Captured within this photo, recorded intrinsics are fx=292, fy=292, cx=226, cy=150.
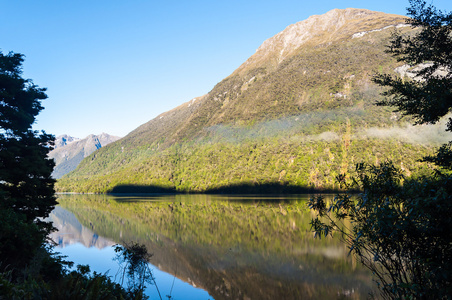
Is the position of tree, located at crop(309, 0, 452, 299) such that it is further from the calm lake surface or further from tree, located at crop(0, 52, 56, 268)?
tree, located at crop(0, 52, 56, 268)

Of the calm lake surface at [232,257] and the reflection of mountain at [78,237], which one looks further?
the reflection of mountain at [78,237]

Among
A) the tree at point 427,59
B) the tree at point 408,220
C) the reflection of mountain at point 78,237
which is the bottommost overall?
the reflection of mountain at point 78,237

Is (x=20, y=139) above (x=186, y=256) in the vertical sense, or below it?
above

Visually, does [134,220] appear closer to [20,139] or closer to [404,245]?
[20,139]

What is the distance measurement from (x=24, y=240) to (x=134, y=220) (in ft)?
182

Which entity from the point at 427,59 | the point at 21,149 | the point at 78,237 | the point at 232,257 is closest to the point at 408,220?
the point at 427,59

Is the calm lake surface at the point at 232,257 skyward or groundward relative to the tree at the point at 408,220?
groundward

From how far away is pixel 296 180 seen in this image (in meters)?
194

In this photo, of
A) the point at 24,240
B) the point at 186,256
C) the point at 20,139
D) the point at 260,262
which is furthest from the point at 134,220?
the point at 24,240

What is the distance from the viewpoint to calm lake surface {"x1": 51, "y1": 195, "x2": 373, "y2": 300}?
25.9 m

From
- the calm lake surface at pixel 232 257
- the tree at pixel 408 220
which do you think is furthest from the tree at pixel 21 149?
the tree at pixel 408 220

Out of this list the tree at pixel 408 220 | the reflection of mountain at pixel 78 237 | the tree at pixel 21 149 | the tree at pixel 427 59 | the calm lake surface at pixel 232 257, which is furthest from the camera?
the reflection of mountain at pixel 78 237

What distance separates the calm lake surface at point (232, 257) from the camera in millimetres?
25889

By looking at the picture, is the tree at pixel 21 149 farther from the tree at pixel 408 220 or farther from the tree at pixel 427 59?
the tree at pixel 427 59
